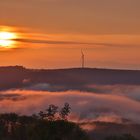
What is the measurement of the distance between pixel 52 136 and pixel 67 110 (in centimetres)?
2319

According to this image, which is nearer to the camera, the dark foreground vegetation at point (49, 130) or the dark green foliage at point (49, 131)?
the dark green foliage at point (49, 131)

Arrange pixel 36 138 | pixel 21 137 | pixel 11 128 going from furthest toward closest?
pixel 11 128 < pixel 21 137 < pixel 36 138

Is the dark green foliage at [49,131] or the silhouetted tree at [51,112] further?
the silhouetted tree at [51,112]

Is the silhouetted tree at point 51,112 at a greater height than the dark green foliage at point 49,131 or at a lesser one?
greater

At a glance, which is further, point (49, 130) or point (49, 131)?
point (49, 130)

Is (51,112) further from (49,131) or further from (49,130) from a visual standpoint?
(49,131)

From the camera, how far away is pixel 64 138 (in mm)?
172250

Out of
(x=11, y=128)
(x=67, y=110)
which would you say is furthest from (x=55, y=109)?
(x=11, y=128)

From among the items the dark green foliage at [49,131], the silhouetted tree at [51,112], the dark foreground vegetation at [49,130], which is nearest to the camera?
the dark green foliage at [49,131]

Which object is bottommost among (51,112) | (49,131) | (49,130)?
(49,131)

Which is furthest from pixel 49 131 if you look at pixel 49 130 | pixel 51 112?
pixel 51 112

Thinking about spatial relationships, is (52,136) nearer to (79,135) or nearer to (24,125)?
(79,135)

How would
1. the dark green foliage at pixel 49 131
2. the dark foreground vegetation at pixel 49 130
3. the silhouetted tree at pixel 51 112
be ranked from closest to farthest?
the dark green foliage at pixel 49 131
the dark foreground vegetation at pixel 49 130
the silhouetted tree at pixel 51 112

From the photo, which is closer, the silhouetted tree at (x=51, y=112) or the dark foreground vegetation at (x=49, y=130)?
the dark foreground vegetation at (x=49, y=130)
